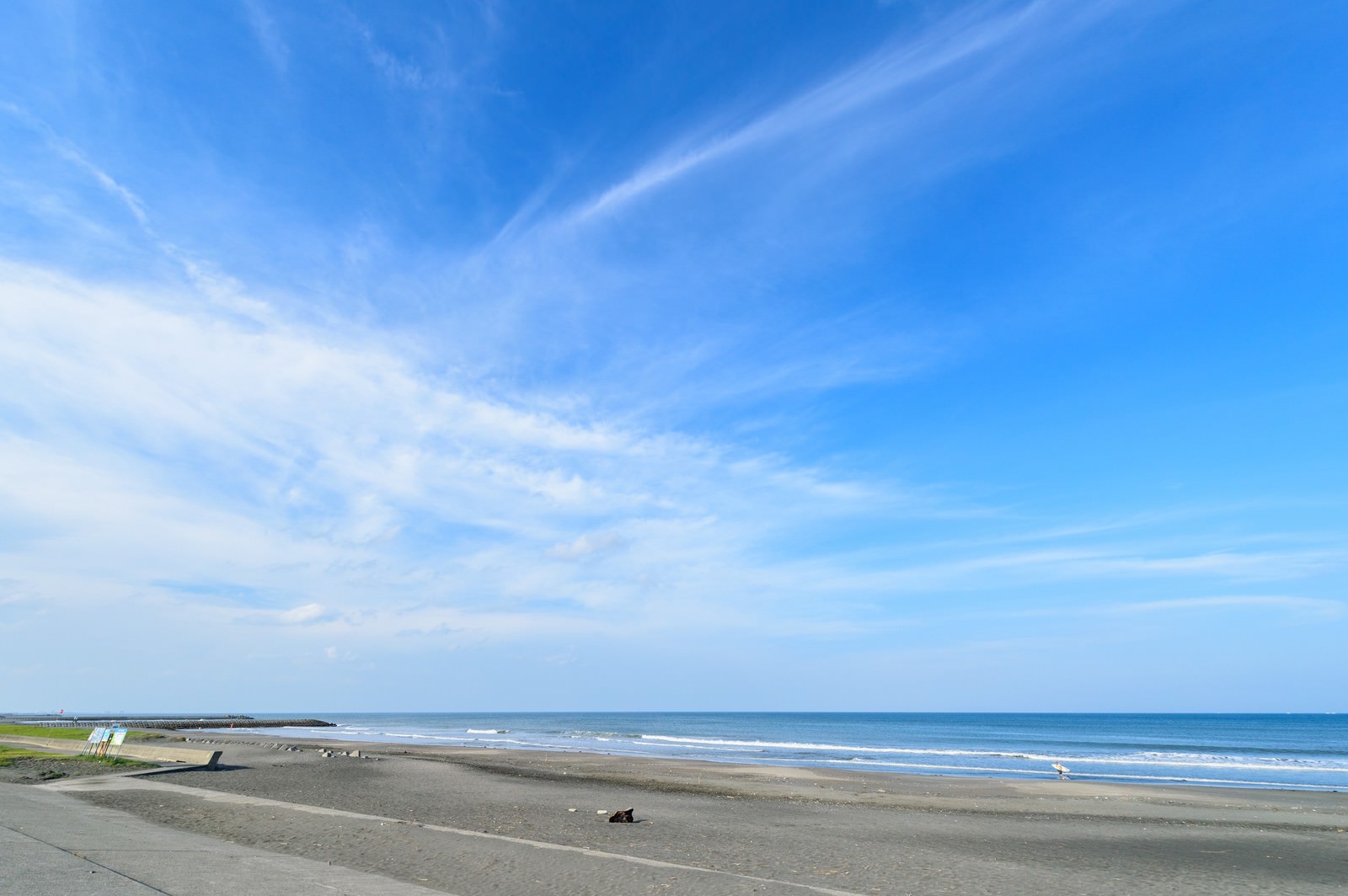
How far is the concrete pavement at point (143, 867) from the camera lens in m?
9.48

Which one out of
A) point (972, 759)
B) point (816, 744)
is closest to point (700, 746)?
point (816, 744)

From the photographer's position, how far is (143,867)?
10.9 meters

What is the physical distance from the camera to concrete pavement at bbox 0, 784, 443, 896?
9484 mm

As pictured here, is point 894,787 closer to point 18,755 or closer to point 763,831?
point 763,831

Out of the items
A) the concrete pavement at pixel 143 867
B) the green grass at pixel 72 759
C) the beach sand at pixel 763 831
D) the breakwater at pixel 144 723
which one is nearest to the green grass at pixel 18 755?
the green grass at pixel 72 759

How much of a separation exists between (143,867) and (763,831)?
1314 cm

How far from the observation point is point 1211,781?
123ft

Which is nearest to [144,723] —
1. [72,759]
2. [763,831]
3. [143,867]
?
[72,759]

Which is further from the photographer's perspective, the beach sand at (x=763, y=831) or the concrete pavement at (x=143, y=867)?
the beach sand at (x=763, y=831)

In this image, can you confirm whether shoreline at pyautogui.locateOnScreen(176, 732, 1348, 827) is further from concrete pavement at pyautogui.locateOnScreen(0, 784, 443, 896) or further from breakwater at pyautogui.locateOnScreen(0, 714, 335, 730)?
breakwater at pyautogui.locateOnScreen(0, 714, 335, 730)

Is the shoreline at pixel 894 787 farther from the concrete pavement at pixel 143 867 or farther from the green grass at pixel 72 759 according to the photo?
the concrete pavement at pixel 143 867

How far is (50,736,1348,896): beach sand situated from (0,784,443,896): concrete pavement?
39.1 inches

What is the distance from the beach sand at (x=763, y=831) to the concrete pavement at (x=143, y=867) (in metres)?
0.99

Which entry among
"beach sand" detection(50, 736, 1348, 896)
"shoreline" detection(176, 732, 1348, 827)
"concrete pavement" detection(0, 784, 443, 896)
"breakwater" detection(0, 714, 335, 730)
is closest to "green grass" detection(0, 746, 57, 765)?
"beach sand" detection(50, 736, 1348, 896)
